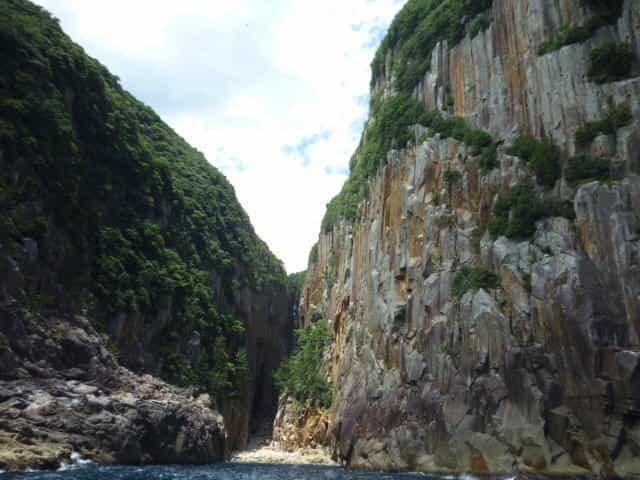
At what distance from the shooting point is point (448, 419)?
36.2 metres

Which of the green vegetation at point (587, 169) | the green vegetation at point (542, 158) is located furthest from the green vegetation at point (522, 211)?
the green vegetation at point (587, 169)

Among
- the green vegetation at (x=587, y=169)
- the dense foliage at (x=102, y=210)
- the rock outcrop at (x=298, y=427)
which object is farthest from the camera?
the rock outcrop at (x=298, y=427)

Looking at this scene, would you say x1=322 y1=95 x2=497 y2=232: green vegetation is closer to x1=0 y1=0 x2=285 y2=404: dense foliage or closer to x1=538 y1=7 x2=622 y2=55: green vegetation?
x1=538 y1=7 x2=622 y2=55: green vegetation

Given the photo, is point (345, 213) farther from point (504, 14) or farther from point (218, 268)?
point (504, 14)

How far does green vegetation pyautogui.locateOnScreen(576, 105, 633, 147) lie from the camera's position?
33281 mm

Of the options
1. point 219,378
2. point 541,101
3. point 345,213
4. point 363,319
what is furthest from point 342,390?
point 541,101

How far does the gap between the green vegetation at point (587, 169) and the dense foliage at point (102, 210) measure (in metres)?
34.1

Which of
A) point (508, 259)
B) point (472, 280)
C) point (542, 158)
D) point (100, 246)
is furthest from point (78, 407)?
point (542, 158)

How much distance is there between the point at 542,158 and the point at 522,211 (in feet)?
12.1

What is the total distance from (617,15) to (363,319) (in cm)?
3090

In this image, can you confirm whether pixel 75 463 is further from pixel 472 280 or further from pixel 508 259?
pixel 508 259

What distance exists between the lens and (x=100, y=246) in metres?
46.3

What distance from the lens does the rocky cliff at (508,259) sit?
3025cm

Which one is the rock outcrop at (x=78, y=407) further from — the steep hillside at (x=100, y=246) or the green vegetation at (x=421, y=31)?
the green vegetation at (x=421, y=31)
